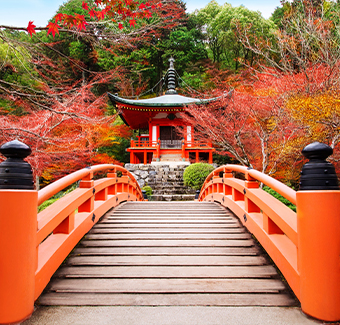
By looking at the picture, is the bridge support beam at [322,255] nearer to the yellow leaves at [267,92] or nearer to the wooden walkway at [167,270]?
the wooden walkway at [167,270]

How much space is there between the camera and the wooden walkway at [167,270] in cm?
186

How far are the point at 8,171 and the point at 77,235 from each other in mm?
1290

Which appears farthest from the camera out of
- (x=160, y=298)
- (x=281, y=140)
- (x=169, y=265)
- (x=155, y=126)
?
(x=155, y=126)

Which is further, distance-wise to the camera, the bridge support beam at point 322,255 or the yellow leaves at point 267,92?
the yellow leaves at point 267,92

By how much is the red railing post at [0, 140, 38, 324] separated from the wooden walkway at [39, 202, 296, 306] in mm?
269

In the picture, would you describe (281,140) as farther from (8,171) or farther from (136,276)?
(8,171)

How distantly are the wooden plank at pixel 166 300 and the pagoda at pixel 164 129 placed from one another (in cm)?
A: 1302

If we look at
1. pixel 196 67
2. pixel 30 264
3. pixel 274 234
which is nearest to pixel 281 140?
pixel 274 234

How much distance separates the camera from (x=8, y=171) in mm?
1661

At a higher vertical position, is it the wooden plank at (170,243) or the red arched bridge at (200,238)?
the red arched bridge at (200,238)

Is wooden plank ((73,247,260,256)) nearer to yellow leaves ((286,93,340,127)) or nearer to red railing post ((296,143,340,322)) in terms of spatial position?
red railing post ((296,143,340,322))

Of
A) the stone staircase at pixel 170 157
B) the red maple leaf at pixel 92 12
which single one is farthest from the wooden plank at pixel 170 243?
the stone staircase at pixel 170 157

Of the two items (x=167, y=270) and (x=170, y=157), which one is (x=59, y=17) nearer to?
(x=167, y=270)

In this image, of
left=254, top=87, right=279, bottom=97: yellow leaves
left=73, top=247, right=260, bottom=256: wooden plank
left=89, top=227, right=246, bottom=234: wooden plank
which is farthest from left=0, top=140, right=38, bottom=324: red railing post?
left=254, top=87, right=279, bottom=97: yellow leaves
